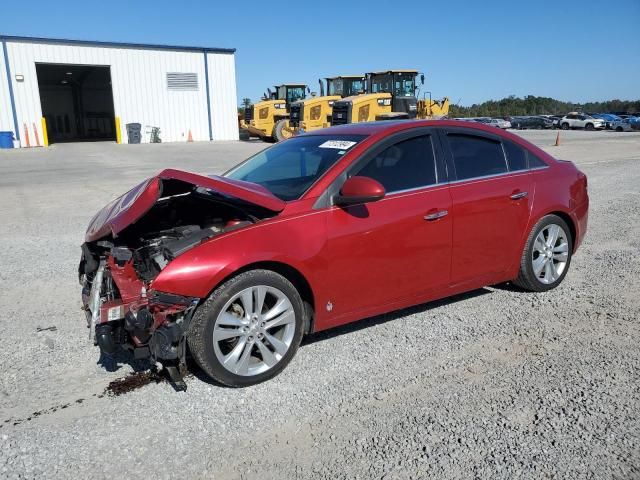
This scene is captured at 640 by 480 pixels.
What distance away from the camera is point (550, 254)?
4.69 meters

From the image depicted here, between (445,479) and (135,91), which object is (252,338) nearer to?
(445,479)

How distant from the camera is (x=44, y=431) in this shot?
2789 mm

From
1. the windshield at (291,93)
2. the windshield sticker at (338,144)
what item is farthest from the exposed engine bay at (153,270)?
the windshield at (291,93)

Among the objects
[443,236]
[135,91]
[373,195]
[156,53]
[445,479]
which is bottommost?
[445,479]

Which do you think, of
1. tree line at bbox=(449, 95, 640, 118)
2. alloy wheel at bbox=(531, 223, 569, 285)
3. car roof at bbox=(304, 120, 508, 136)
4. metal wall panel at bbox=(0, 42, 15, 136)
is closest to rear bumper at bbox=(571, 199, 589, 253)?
alloy wheel at bbox=(531, 223, 569, 285)

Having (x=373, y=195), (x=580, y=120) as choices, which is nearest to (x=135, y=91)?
(x=373, y=195)

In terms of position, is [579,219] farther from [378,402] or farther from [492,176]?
[378,402]

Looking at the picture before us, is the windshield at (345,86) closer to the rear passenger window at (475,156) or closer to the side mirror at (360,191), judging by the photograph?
the rear passenger window at (475,156)

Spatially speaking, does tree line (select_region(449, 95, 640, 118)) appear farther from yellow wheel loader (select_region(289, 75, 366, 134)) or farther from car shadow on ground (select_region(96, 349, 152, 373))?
car shadow on ground (select_region(96, 349, 152, 373))

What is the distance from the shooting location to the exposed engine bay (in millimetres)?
2953

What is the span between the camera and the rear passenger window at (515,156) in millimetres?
4473

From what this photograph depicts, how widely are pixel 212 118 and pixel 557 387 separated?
33865 millimetres

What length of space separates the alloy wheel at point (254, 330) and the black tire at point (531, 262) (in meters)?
2.31

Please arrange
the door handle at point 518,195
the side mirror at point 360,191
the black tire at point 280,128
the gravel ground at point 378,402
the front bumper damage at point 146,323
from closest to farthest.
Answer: the gravel ground at point 378,402 → the front bumper damage at point 146,323 → the side mirror at point 360,191 → the door handle at point 518,195 → the black tire at point 280,128
